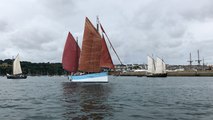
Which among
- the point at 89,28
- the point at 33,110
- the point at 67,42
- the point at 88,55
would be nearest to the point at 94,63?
the point at 88,55

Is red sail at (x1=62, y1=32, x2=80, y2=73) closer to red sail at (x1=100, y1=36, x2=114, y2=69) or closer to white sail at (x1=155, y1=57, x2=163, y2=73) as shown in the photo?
red sail at (x1=100, y1=36, x2=114, y2=69)

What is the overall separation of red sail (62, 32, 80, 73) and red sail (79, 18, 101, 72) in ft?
44.7

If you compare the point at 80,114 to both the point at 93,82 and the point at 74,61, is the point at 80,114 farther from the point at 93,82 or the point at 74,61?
the point at 74,61

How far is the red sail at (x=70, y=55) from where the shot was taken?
346 ft

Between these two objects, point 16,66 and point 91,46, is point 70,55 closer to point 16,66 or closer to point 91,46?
point 91,46

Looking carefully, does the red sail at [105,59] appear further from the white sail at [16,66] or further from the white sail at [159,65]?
the white sail at [16,66]

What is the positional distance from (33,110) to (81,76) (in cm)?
6403

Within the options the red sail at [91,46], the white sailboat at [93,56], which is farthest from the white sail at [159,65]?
the red sail at [91,46]

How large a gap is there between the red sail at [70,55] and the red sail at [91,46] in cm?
1361

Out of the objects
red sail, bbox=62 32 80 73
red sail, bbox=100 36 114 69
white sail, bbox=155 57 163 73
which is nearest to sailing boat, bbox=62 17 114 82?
red sail, bbox=100 36 114 69

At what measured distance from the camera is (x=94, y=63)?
92.5 m

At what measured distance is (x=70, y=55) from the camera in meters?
106

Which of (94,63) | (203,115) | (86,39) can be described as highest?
(86,39)

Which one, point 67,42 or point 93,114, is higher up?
point 67,42
